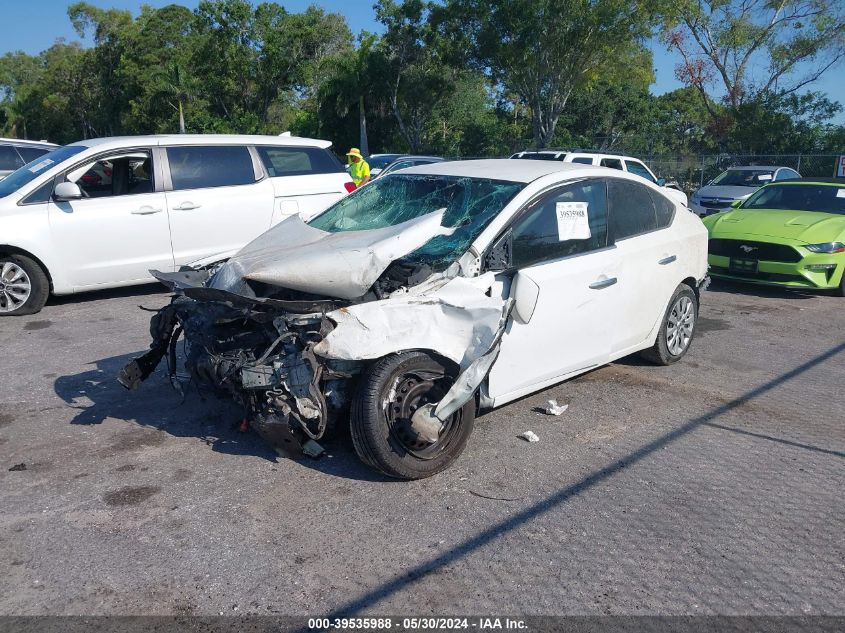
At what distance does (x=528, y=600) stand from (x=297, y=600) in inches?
39.4

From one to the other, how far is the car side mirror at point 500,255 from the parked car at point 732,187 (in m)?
14.3

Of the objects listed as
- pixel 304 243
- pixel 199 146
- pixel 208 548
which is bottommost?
pixel 208 548

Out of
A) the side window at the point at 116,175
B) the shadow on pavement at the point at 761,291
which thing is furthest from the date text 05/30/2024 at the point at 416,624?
the shadow on pavement at the point at 761,291

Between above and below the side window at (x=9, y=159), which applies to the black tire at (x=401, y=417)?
below

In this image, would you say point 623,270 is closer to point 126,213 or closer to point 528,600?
point 528,600

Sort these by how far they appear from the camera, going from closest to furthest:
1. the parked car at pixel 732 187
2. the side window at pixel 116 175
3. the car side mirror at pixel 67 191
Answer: the car side mirror at pixel 67 191 → the side window at pixel 116 175 → the parked car at pixel 732 187

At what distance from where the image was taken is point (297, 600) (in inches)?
126

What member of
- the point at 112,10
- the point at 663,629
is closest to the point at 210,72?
the point at 112,10

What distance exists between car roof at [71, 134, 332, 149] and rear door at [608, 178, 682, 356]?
202 inches

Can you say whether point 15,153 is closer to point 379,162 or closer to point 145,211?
point 145,211

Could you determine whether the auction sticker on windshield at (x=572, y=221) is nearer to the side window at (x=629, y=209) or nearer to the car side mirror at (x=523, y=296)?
the side window at (x=629, y=209)

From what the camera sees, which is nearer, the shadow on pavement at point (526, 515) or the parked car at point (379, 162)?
the shadow on pavement at point (526, 515)

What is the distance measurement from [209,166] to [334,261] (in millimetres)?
5271

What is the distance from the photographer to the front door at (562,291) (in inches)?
186
